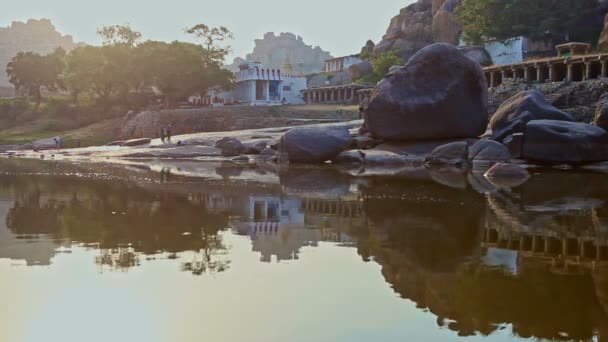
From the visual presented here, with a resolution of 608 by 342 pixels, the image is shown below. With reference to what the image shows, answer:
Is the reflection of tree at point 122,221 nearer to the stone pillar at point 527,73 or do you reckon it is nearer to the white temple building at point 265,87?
the stone pillar at point 527,73

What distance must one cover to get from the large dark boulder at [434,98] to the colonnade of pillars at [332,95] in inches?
1786

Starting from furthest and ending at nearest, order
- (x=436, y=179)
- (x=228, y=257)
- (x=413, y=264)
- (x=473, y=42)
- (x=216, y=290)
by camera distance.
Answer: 1. (x=473, y=42)
2. (x=436, y=179)
3. (x=228, y=257)
4. (x=413, y=264)
5. (x=216, y=290)

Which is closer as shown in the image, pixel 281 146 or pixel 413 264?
pixel 413 264

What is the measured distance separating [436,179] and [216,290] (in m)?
16.2

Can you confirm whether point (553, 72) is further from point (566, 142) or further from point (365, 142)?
point (566, 142)

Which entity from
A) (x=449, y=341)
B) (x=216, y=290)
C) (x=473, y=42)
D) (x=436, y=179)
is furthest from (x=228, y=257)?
(x=473, y=42)

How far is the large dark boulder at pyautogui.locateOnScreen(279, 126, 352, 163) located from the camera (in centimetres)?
3147

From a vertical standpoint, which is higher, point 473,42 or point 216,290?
point 473,42

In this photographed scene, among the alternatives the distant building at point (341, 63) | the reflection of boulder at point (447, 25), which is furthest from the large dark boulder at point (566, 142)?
the distant building at point (341, 63)

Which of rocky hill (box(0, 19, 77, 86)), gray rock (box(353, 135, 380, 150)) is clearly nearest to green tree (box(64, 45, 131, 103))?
gray rock (box(353, 135, 380, 150))

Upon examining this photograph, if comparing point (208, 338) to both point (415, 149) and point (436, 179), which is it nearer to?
point (436, 179)

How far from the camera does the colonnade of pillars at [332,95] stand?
79.6m

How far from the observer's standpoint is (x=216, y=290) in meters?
7.74

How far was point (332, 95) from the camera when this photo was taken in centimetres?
8356
